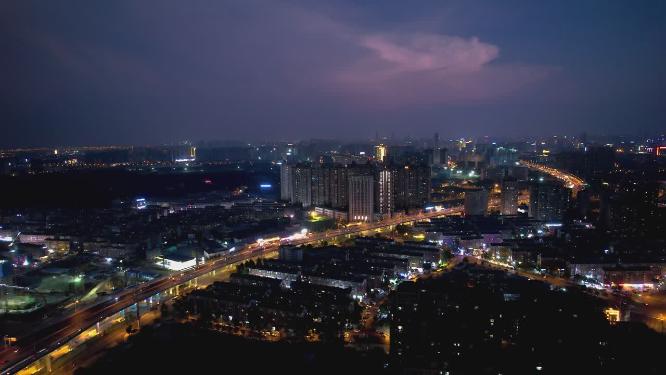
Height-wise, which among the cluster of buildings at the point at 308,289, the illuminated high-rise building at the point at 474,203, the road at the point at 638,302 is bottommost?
the road at the point at 638,302

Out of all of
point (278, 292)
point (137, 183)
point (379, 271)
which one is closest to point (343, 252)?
point (379, 271)

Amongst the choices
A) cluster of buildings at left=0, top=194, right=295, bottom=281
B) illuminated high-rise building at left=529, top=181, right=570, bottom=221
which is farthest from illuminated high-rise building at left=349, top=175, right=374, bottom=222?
illuminated high-rise building at left=529, top=181, right=570, bottom=221

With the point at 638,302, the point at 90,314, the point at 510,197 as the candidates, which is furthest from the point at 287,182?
the point at 638,302

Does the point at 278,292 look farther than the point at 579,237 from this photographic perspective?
No

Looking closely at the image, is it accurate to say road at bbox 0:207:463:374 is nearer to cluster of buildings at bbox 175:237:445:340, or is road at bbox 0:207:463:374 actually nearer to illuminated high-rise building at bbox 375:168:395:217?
cluster of buildings at bbox 175:237:445:340

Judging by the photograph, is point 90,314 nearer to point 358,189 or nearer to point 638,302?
point 638,302

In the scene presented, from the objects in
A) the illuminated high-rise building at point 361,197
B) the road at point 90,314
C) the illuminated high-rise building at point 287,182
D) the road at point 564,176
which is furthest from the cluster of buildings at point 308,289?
the road at point 564,176

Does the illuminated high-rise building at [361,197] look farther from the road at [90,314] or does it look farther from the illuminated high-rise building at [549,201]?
the illuminated high-rise building at [549,201]

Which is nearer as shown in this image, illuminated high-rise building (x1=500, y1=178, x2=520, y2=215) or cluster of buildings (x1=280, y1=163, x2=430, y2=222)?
illuminated high-rise building (x1=500, y1=178, x2=520, y2=215)

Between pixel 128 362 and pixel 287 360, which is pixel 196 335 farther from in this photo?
pixel 287 360

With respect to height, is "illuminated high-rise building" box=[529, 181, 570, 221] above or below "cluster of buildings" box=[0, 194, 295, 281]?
above

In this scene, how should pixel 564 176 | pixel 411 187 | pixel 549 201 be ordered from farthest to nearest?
pixel 564 176 < pixel 411 187 < pixel 549 201
